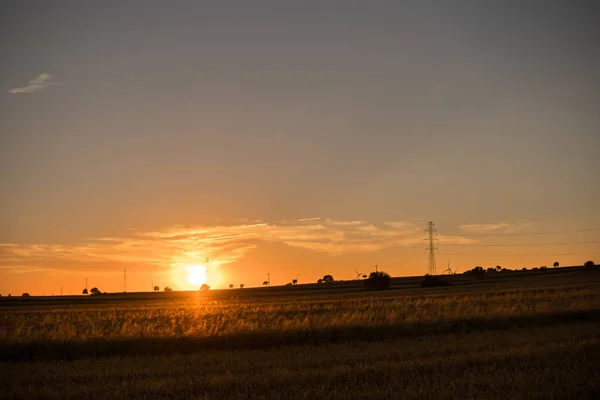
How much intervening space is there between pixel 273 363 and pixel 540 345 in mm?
8662

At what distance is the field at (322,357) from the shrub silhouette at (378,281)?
211 feet

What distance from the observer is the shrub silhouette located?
94.5 meters

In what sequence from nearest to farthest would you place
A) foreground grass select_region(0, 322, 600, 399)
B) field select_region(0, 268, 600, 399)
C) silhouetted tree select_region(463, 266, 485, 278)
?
foreground grass select_region(0, 322, 600, 399), field select_region(0, 268, 600, 399), silhouetted tree select_region(463, 266, 485, 278)

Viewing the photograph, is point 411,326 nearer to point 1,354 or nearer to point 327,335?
point 327,335

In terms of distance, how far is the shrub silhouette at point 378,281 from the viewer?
94.5 metres

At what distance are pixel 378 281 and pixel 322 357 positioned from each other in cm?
7807

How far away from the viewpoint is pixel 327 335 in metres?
24.5

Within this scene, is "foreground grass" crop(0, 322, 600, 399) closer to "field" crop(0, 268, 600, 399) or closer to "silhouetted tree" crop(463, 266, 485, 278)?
"field" crop(0, 268, 600, 399)

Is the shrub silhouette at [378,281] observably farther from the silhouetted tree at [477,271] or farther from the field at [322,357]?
the field at [322,357]

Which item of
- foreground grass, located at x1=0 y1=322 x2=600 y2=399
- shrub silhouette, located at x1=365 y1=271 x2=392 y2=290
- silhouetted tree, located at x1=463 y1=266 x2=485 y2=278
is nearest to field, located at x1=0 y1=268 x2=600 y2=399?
foreground grass, located at x1=0 y1=322 x2=600 y2=399

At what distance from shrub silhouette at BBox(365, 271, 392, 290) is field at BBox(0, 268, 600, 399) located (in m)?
64.2

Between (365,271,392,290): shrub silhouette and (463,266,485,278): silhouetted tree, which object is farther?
(463,266,485,278): silhouetted tree

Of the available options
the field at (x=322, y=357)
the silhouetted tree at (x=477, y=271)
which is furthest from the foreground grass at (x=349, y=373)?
the silhouetted tree at (x=477, y=271)

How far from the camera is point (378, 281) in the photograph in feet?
311
